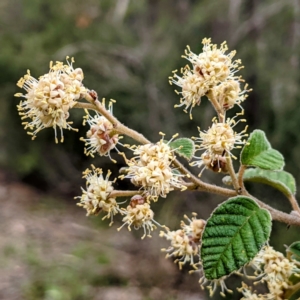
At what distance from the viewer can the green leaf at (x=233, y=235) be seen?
0.52 meters

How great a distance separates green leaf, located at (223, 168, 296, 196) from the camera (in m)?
0.71

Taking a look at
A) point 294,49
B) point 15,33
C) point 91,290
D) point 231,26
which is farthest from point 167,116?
point 15,33

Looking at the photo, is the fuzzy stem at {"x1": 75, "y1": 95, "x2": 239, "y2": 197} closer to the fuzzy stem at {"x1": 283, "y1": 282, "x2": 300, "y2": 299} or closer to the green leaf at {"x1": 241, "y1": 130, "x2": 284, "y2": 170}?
the green leaf at {"x1": 241, "y1": 130, "x2": 284, "y2": 170}

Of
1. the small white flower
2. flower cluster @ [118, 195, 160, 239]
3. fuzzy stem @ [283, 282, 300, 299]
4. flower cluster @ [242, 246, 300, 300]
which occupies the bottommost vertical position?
fuzzy stem @ [283, 282, 300, 299]

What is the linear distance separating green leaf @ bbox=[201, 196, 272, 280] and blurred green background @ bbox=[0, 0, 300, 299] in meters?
1.52

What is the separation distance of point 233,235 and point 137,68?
3.03 meters

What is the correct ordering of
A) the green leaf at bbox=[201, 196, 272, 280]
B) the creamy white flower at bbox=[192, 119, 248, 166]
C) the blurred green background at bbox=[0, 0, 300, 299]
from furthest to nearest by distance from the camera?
the blurred green background at bbox=[0, 0, 300, 299], the creamy white flower at bbox=[192, 119, 248, 166], the green leaf at bbox=[201, 196, 272, 280]

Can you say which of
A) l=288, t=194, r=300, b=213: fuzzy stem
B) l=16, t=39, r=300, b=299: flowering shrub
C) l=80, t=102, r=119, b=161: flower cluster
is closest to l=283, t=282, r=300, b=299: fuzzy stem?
l=16, t=39, r=300, b=299: flowering shrub

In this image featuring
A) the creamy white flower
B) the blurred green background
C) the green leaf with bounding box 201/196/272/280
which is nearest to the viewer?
the green leaf with bounding box 201/196/272/280

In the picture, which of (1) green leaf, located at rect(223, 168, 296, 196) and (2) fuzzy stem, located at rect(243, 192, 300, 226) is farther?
(1) green leaf, located at rect(223, 168, 296, 196)

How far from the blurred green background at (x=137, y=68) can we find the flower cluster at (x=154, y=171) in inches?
57.4

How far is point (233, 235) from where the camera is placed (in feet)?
1.81

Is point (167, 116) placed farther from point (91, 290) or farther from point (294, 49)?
point (91, 290)

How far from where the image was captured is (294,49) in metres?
2.64
